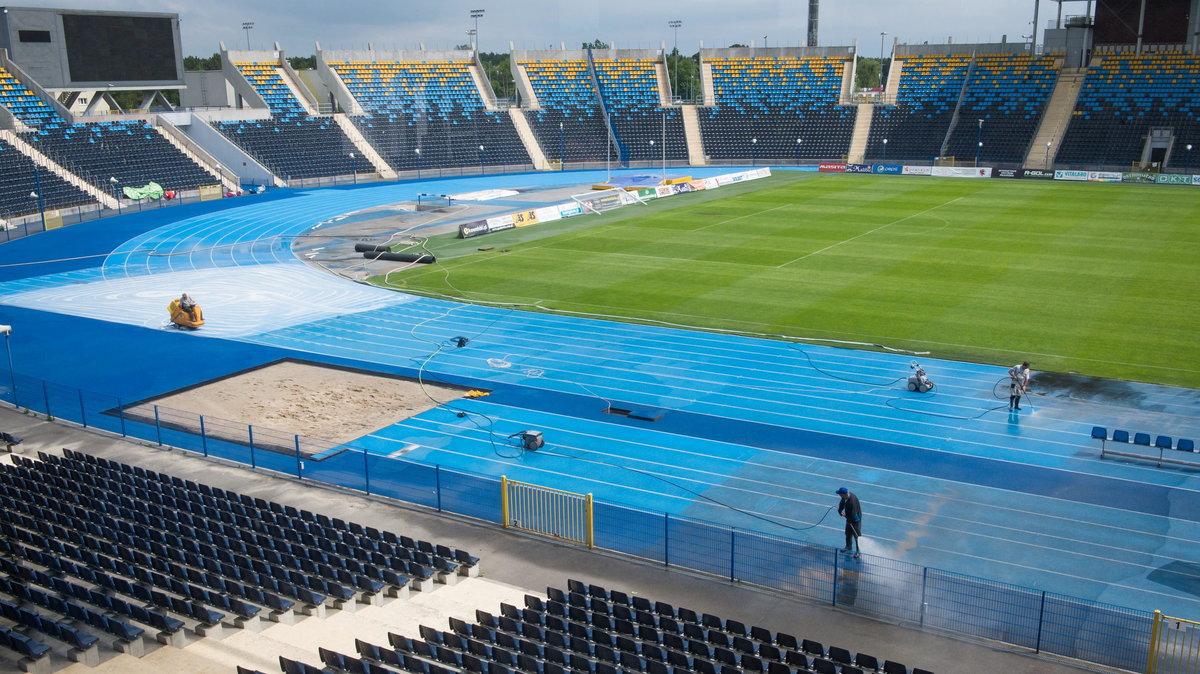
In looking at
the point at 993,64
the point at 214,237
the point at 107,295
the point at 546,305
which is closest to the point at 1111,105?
the point at 993,64

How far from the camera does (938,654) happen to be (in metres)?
12.8

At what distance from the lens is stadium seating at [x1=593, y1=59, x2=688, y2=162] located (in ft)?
286

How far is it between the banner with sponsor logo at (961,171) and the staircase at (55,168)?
59321mm

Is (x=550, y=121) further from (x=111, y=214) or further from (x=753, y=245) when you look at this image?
(x=753, y=245)

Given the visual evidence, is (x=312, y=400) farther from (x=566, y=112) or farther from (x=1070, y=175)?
(x=566, y=112)

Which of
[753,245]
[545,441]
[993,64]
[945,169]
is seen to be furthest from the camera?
[993,64]

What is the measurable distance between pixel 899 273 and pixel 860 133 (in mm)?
50146

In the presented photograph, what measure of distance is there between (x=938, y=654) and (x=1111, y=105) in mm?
75876

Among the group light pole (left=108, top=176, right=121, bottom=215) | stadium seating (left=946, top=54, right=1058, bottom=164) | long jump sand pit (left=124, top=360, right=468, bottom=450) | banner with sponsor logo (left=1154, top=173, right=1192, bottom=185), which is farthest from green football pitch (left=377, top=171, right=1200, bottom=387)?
light pole (left=108, top=176, right=121, bottom=215)

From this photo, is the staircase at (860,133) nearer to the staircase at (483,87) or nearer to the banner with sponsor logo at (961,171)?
the banner with sponsor logo at (961,171)

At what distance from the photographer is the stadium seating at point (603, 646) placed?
1141 cm

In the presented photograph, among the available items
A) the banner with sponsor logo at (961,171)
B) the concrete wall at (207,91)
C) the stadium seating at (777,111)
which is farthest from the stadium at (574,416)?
the stadium seating at (777,111)

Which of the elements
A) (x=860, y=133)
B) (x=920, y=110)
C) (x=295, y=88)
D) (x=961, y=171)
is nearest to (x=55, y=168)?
(x=295, y=88)

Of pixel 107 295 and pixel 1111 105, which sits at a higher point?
pixel 1111 105
